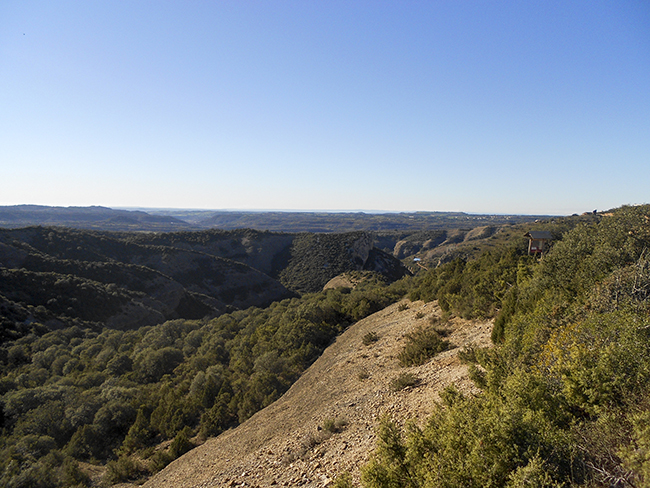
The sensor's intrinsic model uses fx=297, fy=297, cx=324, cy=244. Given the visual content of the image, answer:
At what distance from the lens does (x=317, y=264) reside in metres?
81.5

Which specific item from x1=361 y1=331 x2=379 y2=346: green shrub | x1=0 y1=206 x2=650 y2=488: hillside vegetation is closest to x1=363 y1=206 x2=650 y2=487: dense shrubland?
x1=0 y1=206 x2=650 y2=488: hillside vegetation

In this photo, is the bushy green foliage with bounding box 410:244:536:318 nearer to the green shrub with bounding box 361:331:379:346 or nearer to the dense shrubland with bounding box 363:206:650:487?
the green shrub with bounding box 361:331:379:346

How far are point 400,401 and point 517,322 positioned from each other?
441 cm

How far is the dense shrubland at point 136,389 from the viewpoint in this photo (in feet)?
41.4

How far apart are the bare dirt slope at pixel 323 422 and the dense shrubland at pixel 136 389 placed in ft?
5.67

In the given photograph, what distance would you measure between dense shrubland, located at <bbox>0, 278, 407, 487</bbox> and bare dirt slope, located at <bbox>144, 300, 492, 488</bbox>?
1.73 meters

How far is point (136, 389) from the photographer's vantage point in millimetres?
17750

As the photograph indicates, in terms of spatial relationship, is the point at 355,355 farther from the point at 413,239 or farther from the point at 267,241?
the point at 413,239

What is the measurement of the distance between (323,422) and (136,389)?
46.9ft

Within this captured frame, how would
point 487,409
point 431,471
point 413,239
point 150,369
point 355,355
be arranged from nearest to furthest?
point 431,471, point 487,409, point 355,355, point 150,369, point 413,239

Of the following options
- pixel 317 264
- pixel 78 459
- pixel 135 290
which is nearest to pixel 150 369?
pixel 78 459

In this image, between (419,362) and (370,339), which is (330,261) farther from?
(419,362)

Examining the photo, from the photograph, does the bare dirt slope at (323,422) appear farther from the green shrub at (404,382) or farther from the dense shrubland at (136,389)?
the dense shrubland at (136,389)

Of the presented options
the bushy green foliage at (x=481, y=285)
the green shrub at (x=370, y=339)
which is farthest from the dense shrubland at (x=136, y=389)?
the bushy green foliage at (x=481, y=285)
